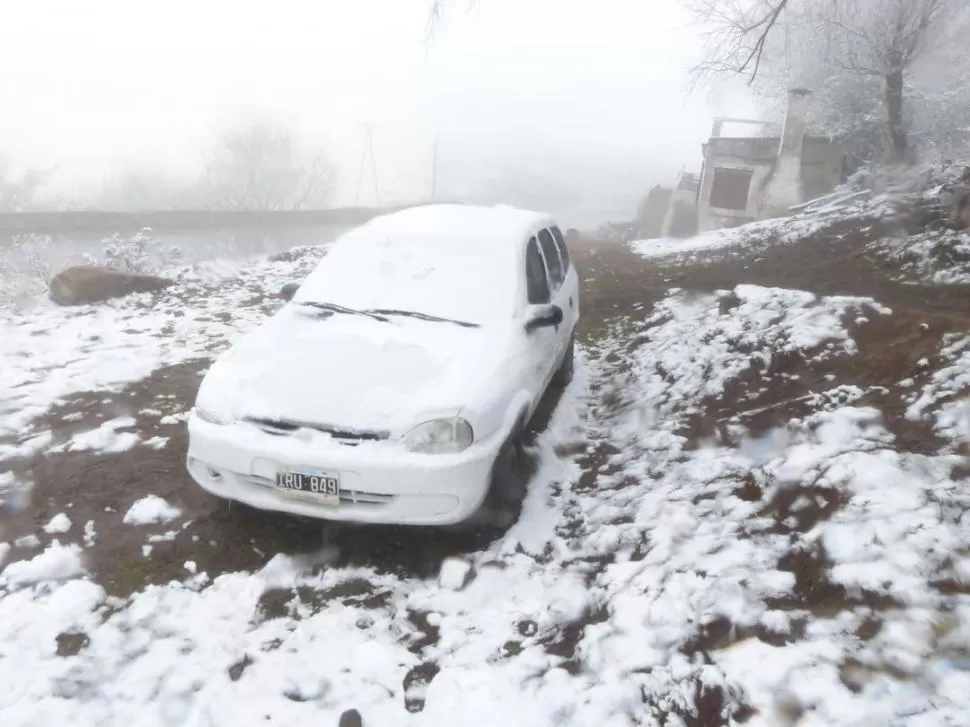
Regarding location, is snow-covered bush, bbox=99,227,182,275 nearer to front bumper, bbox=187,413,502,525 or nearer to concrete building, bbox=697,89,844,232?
front bumper, bbox=187,413,502,525

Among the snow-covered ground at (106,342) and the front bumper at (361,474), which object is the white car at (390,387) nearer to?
the front bumper at (361,474)

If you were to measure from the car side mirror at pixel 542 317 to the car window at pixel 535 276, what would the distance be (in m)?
0.18

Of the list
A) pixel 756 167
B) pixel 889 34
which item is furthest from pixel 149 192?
pixel 889 34

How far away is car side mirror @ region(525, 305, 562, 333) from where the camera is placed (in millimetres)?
4645

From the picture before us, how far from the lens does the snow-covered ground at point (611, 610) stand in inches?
100.0

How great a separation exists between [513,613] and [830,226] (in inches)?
410

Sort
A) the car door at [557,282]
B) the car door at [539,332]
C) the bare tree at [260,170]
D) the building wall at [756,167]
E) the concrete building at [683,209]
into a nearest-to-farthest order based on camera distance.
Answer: the car door at [539,332] < the car door at [557,282] < the building wall at [756,167] < the concrete building at [683,209] < the bare tree at [260,170]

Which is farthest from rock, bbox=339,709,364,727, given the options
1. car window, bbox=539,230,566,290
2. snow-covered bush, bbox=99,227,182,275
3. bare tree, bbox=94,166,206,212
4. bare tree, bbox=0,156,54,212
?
bare tree, bbox=0,156,54,212

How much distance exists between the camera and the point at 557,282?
231 inches

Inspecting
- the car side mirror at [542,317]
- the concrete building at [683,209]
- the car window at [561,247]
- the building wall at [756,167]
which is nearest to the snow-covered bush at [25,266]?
the car window at [561,247]

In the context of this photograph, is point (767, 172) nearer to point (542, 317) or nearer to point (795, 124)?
point (795, 124)

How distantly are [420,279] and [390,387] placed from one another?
131 centimetres

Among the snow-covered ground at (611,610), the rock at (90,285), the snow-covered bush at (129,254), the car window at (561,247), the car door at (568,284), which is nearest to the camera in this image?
the snow-covered ground at (611,610)

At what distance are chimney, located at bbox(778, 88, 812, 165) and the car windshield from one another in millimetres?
21719
